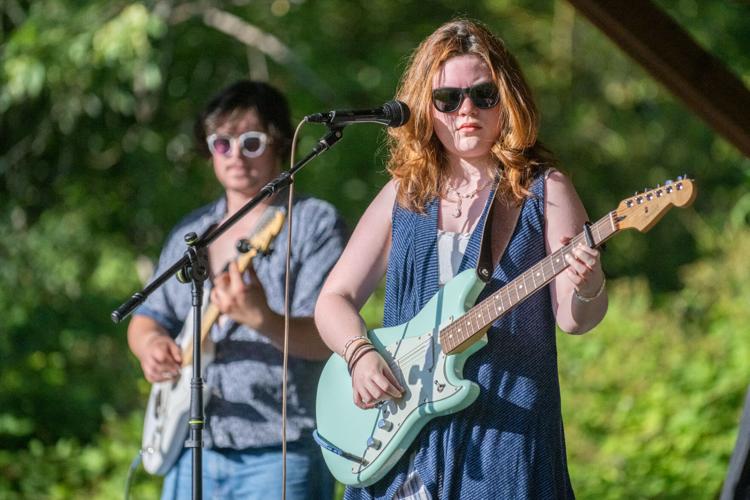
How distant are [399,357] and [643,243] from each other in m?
8.41

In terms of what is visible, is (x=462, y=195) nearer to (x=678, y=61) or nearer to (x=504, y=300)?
(x=504, y=300)

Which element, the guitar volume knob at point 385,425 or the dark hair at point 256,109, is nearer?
the guitar volume knob at point 385,425

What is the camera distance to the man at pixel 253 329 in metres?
3.45

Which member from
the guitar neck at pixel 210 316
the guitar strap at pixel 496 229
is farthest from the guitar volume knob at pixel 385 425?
the guitar neck at pixel 210 316

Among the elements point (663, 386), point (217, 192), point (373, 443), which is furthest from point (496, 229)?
point (217, 192)

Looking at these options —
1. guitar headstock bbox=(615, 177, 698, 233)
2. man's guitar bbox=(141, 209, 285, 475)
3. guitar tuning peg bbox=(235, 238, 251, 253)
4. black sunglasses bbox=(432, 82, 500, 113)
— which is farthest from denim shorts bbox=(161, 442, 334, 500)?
guitar headstock bbox=(615, 177, 698, 233)

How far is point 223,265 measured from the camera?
368 cm

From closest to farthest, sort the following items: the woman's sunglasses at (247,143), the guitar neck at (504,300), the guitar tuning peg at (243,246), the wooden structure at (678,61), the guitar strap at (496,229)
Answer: the guitar neck at (504,300), the guitar strap at (496,229), the wooden structure at (678,61), the guitar tuning peg at (243,246), the woman's sunglasses at (247,143)

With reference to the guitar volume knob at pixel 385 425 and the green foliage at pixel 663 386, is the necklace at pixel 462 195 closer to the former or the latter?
the guitar volume knob at pixel 385 425

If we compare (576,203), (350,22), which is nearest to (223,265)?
(576,203)

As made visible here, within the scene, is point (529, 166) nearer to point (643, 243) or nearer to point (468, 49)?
point (468, 49)

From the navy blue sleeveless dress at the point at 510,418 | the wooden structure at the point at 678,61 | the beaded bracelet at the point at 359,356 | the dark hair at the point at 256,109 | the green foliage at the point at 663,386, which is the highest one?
the green foliage at the point at 663,386

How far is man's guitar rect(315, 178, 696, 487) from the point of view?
257 cm

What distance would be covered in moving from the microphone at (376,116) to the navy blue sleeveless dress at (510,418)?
0.98 ft
